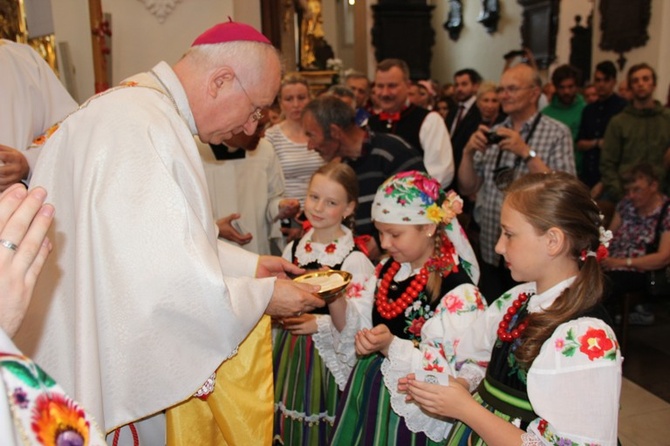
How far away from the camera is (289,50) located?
25.6 feet

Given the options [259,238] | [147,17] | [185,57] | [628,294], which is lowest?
[628,294]

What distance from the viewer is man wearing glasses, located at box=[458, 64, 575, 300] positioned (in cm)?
375

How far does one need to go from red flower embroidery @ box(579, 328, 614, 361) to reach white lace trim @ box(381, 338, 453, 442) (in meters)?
0.69

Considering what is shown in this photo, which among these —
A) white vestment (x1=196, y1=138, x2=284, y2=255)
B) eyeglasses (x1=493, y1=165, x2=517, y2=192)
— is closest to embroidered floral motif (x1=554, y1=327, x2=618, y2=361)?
eyeglasses (x1=493, y1=165, x2=517, y2=192)

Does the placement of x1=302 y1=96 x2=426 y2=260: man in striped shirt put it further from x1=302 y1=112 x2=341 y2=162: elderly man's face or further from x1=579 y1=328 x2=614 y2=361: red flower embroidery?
x1=579 y1=328 x2=614 y2=361: red flower embroidery

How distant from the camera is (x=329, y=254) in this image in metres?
3.09

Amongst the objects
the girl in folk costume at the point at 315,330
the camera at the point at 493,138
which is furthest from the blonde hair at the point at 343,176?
the camera at the point at 493,138

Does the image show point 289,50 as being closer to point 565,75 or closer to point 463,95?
point 463,95

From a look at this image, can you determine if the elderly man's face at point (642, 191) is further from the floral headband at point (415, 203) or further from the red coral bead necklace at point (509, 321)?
the red coral bead necklace at point (509, 321)

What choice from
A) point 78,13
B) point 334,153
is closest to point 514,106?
point 334,153

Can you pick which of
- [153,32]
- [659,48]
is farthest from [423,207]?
[659,48]

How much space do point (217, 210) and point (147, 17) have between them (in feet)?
5.58

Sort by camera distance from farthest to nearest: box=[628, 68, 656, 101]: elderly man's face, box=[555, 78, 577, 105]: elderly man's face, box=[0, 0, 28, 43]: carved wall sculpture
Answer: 1. box=[555, 78, 577, 105]: elderly man's face
2. box=[628, 68, 656, 101]: elderly man's face
3. box=[0, 0, 28, 43]: carved wall sculpture

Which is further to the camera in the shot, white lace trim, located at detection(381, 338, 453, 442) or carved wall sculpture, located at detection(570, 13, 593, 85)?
carved wall sculpture, located at detection(570, 13, 593, 85)
